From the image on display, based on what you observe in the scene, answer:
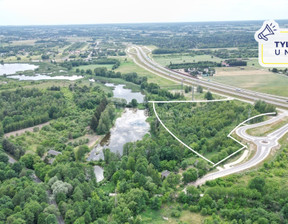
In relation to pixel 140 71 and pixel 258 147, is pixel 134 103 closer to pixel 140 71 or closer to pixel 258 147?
pixel 258 147

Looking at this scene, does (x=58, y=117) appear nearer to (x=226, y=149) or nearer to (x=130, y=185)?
(x=130, y=185)

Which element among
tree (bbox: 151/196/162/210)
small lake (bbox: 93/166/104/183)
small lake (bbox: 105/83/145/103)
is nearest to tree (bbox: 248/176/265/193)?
tree (bbox: 151/196/162/210)

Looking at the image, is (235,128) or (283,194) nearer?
(283,194)

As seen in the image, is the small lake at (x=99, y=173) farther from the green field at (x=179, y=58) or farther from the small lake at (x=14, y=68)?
the small lake at (x=14, y=68)

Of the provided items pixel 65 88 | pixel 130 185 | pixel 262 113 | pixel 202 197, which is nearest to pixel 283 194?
pixel 202 197

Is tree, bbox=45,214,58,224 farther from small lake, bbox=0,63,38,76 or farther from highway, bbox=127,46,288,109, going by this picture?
small lake, bbox=0,63,38,76

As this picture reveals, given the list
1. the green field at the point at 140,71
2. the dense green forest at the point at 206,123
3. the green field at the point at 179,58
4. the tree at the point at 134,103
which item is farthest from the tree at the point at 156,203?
the green field at the point at 179,58
